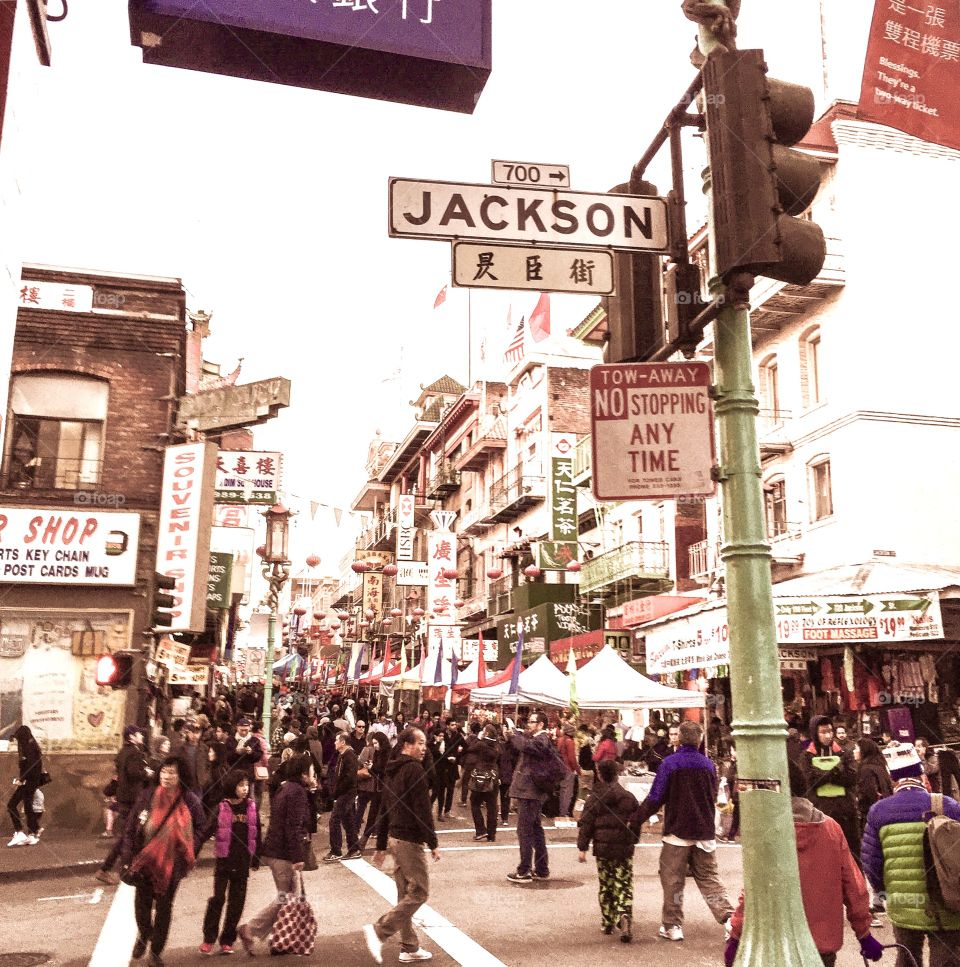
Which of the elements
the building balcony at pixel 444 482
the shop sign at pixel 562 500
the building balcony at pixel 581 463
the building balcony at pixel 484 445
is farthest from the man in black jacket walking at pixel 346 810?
the building balcony at pixel 444 482

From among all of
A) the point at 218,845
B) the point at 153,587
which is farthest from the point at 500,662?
the point at 218,845

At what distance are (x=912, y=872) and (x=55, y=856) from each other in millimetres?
11278

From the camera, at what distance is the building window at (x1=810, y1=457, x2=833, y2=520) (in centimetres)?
2389

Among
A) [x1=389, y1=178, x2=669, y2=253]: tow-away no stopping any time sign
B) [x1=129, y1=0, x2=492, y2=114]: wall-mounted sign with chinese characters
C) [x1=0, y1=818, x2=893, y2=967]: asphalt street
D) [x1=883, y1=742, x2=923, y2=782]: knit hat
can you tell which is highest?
[x1=129, y1=0, x2=492, y2=114]: wall-mounted sign with chinese characters

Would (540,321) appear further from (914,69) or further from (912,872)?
(912,872)

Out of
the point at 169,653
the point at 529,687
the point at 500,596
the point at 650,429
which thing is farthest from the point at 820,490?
the point at 500,596

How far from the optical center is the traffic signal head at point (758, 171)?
4.23m

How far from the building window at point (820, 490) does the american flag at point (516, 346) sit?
18.2 meters

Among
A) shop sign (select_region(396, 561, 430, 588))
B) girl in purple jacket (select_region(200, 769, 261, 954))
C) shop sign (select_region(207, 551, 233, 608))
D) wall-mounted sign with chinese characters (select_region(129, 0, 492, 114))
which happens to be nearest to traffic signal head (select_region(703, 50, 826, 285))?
wall-mounted sign with chinese characters (select_region(129, 0, 492, 114))

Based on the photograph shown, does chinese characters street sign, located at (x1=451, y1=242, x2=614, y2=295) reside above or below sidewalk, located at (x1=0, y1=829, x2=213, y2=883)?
above

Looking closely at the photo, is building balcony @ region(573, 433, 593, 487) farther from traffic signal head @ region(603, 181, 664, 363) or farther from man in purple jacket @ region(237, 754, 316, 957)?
traffic signal head @ region(603, 181, 664, 363)

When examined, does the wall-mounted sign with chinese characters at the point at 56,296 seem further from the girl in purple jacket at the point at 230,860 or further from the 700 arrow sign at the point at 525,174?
the 700 arrow sign at the point at 525,174

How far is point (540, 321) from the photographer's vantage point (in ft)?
122

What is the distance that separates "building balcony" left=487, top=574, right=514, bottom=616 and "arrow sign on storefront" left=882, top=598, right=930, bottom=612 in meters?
23.4
